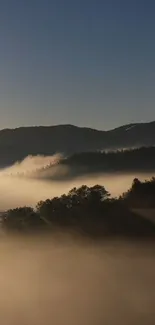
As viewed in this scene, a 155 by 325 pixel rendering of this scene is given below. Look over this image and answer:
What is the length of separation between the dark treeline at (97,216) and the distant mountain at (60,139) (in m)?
26.6

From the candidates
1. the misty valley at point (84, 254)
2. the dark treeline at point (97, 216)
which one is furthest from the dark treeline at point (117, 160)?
the dark treeline at point (97, 216)

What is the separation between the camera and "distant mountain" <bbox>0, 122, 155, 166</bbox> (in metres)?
58.6

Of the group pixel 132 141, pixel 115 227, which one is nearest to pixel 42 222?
pixel 115 227

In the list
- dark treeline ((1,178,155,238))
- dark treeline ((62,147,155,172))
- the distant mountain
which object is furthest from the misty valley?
the distant mountain

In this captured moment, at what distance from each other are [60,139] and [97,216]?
134 ft

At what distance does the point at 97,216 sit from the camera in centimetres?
2841

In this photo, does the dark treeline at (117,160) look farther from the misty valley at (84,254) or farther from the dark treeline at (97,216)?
the dark treeline at (97,216)

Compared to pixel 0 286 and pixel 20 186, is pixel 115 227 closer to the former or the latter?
pixel 0 286

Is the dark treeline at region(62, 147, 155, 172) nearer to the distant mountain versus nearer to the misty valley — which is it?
the misty valley

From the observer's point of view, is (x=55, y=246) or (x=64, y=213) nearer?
(x=64, y=213)

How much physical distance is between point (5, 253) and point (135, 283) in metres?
9.95

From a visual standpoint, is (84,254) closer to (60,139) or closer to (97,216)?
(97,216)

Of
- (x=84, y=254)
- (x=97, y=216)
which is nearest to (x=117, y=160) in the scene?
(x=84, y=254)

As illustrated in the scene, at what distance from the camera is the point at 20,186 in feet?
153
